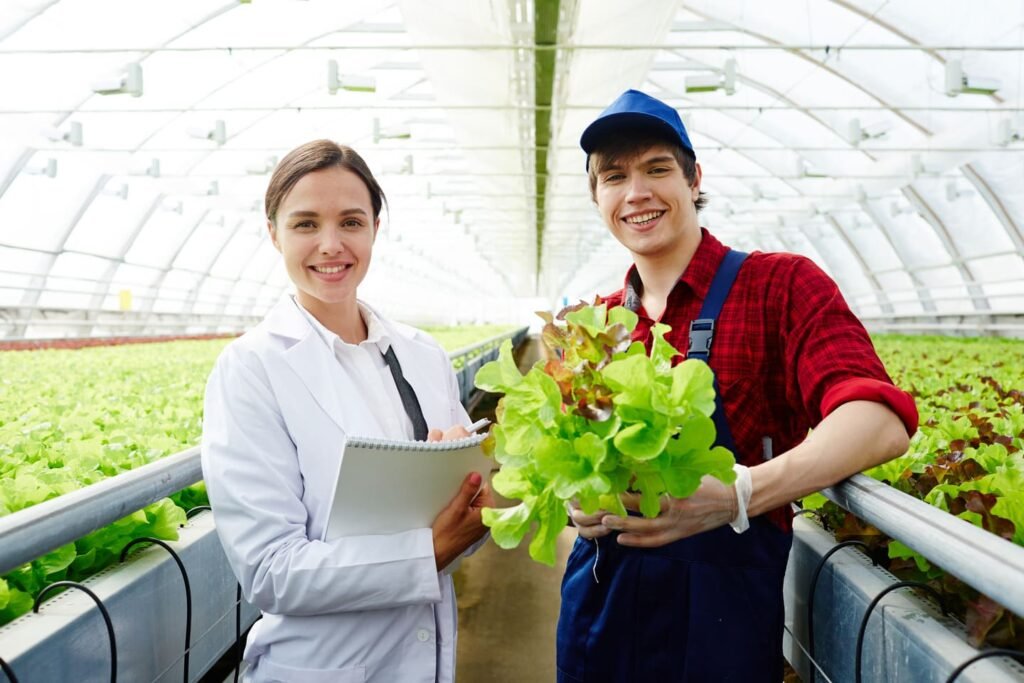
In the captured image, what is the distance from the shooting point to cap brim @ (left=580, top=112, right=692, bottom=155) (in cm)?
164

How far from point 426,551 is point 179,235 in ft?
80.5

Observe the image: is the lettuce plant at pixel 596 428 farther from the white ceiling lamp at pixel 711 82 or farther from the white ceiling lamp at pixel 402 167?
the white ceiling lamp at pixel 402 167

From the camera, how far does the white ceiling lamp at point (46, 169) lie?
48.3 feet

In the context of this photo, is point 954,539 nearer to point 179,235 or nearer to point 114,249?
point 114,249

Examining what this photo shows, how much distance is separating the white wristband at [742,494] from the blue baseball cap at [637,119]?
73cm

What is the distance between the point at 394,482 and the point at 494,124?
9.84 m

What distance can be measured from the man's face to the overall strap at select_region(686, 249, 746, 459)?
0.47 ft

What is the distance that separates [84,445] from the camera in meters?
2.42

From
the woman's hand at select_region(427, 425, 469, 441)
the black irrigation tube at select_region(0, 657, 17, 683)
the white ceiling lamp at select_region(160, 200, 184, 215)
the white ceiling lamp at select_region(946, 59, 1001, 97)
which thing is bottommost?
the black irrigation tube at select_region(0, 657, 17, 683)

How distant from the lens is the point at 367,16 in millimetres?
13227

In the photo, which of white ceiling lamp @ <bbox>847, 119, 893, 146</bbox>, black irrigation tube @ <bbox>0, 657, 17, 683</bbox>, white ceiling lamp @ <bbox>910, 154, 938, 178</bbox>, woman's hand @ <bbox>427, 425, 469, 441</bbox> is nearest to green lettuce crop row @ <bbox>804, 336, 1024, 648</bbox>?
woman's hand @ <bbox>427, 425, 469, 441</bbox>

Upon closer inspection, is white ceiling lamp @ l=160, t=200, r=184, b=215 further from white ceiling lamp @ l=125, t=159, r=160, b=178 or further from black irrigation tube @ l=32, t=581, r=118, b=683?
black irrigation tube @ l=32, t=581, r=118, b=683

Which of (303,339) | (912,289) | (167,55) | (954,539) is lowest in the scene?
(912,289)

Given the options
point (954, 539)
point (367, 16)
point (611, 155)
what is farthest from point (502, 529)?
point (367, 16)
